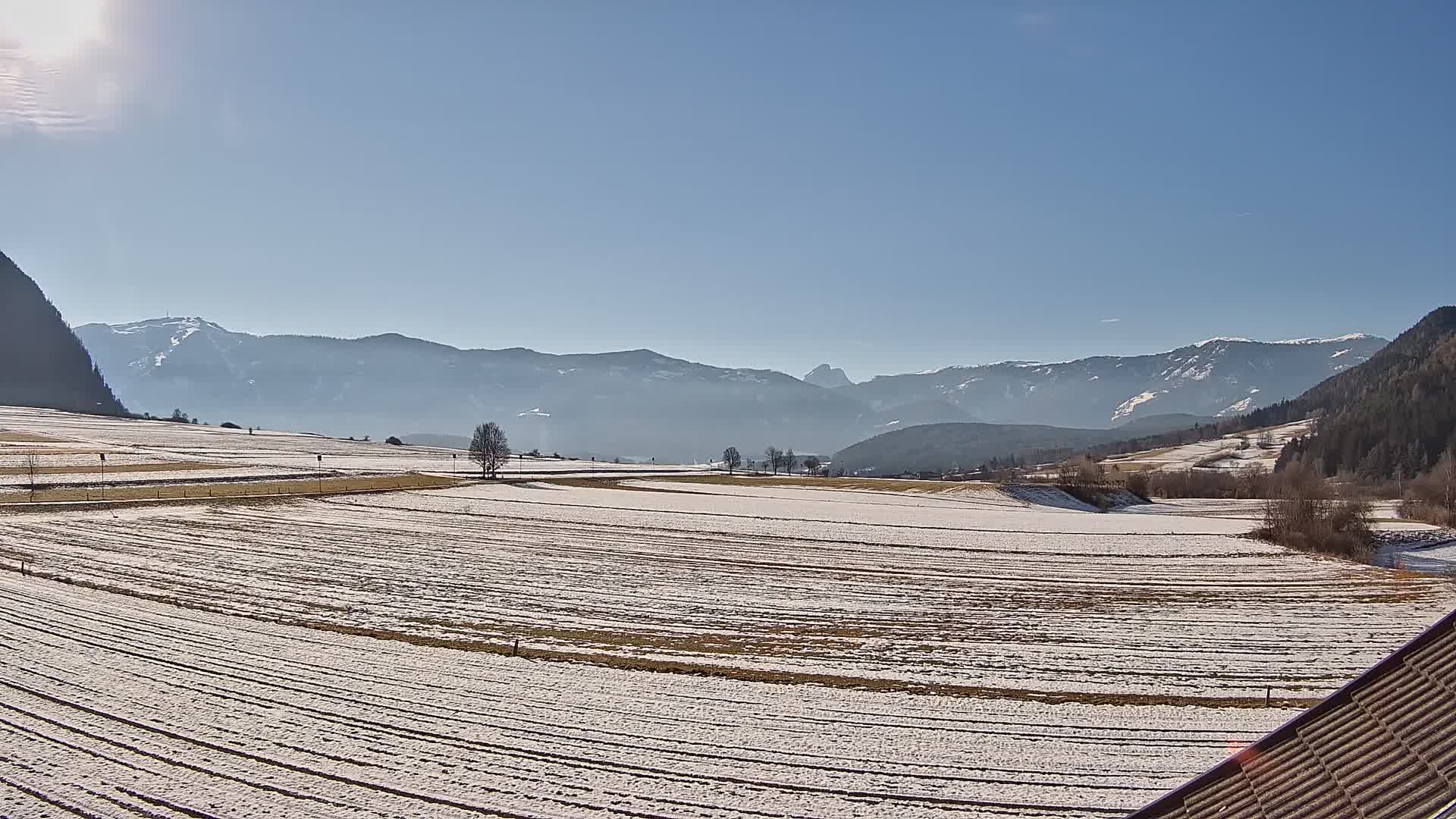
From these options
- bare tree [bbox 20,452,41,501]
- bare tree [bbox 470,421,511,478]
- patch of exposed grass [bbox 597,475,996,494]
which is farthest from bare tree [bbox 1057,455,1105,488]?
bare tree [bbox 20,452,41,501]

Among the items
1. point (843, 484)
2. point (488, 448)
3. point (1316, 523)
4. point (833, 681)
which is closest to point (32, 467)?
point (488, 448)

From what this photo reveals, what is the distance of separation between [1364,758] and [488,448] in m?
124

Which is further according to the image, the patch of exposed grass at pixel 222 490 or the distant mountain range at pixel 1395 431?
the distant mountain range at pixel 1395 431

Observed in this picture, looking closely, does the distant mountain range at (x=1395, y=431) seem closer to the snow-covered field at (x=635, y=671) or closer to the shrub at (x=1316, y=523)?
the shrub at (x=1316, y=523)

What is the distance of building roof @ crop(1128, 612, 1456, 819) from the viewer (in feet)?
20.0

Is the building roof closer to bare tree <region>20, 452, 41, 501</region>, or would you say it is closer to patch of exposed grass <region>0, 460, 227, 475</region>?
bare tree <region>20, 452, 41, 501</region>

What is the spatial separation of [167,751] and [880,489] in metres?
106

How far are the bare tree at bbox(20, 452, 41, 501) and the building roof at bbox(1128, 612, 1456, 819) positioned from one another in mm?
84041

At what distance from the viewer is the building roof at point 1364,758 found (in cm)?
610

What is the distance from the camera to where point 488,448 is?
4852 inches

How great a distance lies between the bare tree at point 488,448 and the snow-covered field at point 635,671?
68.5m

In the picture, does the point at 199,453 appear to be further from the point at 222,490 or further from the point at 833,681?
the point at 833,681

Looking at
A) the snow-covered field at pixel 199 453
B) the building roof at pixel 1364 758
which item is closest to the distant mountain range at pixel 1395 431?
the snow-covered field at pixel 199 453

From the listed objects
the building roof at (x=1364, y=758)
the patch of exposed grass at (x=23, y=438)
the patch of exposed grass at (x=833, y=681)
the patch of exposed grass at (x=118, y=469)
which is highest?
the patch of exposed grass at (x=23, y=438)
